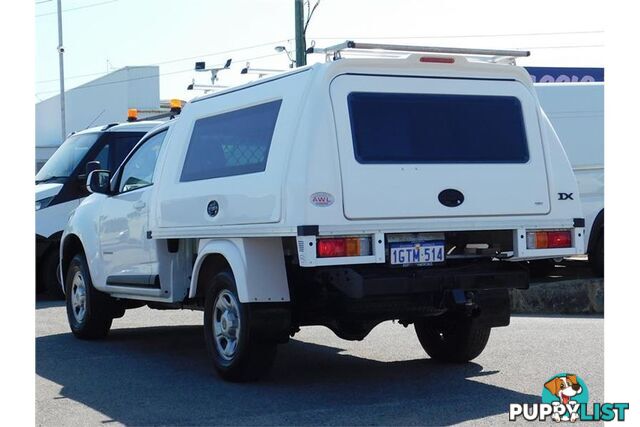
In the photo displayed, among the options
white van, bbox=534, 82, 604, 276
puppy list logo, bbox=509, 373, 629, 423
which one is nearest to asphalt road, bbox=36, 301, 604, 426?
puppy list logo, bbox=509, 373, 629, 423

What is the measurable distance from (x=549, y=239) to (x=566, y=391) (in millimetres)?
1133

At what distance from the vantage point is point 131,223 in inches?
403

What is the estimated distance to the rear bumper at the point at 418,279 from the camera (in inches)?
295

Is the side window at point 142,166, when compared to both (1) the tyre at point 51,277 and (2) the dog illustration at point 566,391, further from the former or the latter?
(1) the tyre at point 51,277


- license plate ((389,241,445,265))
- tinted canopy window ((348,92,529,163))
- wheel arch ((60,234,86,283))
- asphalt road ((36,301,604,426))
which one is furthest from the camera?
wheel arch ((60,234,86,283))

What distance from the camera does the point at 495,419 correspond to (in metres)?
6.89

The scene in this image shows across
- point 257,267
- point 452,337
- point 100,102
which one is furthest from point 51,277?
point 100,102

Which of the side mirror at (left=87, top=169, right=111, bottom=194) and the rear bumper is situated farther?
the side mirror at (left=87, top=169, right=111, bottom=194)

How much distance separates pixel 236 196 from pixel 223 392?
145cm

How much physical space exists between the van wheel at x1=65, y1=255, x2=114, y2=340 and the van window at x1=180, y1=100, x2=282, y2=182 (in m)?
2.49

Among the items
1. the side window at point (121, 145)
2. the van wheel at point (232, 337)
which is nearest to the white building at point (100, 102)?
the side window at point (121, 145)

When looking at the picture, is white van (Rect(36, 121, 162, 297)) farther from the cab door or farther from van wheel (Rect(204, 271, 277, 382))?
van wheel (Rect(204, 271, 277, 382))

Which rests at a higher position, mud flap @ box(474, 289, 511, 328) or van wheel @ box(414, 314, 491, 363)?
mud flap @ box(474, 289, 511, 328)

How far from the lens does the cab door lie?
9953mm
